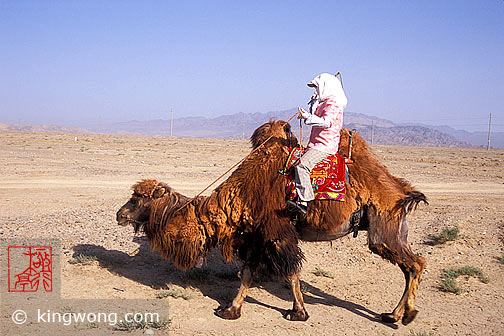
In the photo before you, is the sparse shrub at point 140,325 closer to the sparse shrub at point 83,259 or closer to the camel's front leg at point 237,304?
the camel's front leg at point 237,304

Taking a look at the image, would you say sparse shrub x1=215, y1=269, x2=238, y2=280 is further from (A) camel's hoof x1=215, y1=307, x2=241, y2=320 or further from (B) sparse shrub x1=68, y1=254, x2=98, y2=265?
(B) sparse shrub x1=68, y1=254, x2=98, y2=265

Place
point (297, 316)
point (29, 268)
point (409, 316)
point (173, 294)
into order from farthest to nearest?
point (29, 268)
point (173, 294)
point (297, 316)
point (409, 316)

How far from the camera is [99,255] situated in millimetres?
8188

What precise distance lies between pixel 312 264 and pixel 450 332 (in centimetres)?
309

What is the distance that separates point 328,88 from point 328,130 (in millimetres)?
567

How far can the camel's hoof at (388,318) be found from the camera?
6461 mm

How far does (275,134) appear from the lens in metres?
6.62

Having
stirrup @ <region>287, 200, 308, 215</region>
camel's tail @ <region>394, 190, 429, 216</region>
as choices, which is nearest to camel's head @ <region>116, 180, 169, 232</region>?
stirrup @ <region>287, 200, 308, 215</region>

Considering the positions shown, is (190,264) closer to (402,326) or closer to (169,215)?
(169,215)

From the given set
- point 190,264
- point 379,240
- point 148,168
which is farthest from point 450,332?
point 148,168

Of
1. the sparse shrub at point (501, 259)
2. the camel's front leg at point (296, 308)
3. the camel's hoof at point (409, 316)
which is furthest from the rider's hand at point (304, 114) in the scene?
the sparse shrub at point (501, 259)

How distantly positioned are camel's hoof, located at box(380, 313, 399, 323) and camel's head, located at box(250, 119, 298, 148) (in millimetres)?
2839

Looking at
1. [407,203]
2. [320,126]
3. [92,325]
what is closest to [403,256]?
[407,203]

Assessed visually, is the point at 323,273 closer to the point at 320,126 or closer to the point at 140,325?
the point at 320,126
